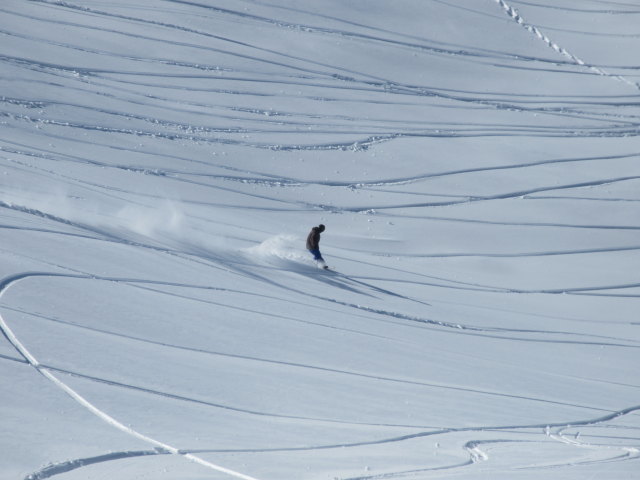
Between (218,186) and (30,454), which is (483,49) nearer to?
(218,186)

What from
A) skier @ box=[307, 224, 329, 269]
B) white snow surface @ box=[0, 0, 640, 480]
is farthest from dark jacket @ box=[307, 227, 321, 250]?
white snow surface @ box=[0, 0, 640, 480]

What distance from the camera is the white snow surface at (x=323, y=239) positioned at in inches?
301

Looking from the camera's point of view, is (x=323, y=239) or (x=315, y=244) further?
(x=323, y=239)

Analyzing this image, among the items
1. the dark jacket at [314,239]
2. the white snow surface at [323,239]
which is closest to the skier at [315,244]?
the dark jacket at [314,239]

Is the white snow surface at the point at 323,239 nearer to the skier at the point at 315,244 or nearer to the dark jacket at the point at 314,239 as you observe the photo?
the skier at the point at 315,244

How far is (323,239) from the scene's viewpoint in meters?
17.1

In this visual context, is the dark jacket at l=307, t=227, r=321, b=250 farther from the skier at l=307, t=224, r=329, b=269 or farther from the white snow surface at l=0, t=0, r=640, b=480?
the white snow surface at l=0, t=0, r=640, b=480

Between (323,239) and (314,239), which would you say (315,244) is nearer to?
(314,239)

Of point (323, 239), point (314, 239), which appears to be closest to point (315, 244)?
point (314, 239)

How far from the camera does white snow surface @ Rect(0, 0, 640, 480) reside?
7.64 metres

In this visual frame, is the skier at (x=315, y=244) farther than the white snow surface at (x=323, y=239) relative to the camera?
Yes

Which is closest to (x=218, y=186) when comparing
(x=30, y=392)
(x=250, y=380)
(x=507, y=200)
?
(x=507, y=200)

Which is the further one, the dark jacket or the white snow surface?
the dark jacket

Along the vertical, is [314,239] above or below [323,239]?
below
